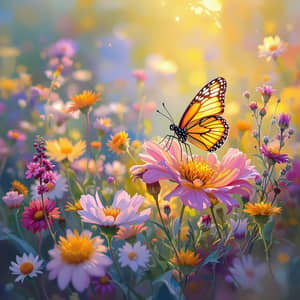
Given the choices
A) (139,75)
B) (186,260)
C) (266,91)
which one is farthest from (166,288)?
(139,75)

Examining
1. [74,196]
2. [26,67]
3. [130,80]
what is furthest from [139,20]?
[74,196]

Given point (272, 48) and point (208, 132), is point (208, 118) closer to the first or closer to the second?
point (208, 132)

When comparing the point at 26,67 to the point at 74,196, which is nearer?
the point at 74,196

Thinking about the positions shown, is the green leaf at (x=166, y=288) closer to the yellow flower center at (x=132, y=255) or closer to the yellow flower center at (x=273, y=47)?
the yellow flower center at (x=132, y=255)

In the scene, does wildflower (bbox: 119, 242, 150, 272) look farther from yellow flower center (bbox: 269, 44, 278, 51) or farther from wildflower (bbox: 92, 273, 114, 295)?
yellow flower center (bbox: 269, 44, 278, 51)

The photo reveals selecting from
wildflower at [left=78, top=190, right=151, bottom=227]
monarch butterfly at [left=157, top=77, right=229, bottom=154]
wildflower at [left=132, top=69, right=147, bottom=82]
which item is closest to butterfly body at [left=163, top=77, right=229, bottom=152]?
monarch butterfly at [left=157, top=77, right=229, bottom=154]

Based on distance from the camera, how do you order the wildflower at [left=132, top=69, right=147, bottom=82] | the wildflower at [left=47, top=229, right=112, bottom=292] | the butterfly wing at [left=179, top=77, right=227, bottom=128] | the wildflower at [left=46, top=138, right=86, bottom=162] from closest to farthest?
1. the wildflower at [left=47, top=229, right=112, bottom=292]
2. the butterfly wing at [left=179, top=77, right=227, bottom=128]
3. the wildflower at [left=46, top=138, right=86, bottom=162]
4. the wildflower at [left=132, top=69, right=147, bottom=82]

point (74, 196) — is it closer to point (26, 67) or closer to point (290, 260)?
point (290, 260)
